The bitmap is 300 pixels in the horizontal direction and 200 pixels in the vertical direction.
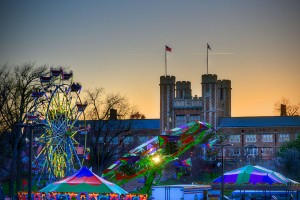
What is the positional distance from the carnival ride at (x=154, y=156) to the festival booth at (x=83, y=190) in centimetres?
431

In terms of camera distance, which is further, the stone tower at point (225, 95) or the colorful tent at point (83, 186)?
the stone tower at point (225, 95)

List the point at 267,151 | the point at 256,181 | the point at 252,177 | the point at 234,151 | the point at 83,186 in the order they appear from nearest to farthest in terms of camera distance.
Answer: the point at 83,186 < the point at 256,181 < the point at 252,177 < the point at 267,151 < the point at 234,151

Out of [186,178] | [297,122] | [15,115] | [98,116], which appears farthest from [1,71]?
[297,122]

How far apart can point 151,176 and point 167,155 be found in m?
1.86

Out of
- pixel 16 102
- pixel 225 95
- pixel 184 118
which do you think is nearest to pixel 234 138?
pixel 184 118

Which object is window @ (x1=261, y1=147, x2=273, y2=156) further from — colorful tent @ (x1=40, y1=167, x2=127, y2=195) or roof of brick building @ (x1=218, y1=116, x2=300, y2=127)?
colorful tent @ (x1=40, y1=167, x2=127, y2=195)

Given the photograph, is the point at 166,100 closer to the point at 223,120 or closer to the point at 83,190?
the point at 223,120

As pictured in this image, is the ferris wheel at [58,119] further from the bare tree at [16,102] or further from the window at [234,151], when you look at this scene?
the window at [234,151]

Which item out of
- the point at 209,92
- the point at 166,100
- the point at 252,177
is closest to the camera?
the point at 252,177

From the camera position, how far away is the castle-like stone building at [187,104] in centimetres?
14075

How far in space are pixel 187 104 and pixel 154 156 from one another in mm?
82810

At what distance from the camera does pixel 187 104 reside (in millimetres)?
142500

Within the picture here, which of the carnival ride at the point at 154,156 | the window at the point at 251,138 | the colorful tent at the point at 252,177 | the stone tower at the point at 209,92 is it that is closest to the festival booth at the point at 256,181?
the colorful tent at the point at 252,177

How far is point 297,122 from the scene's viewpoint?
142625 mm
